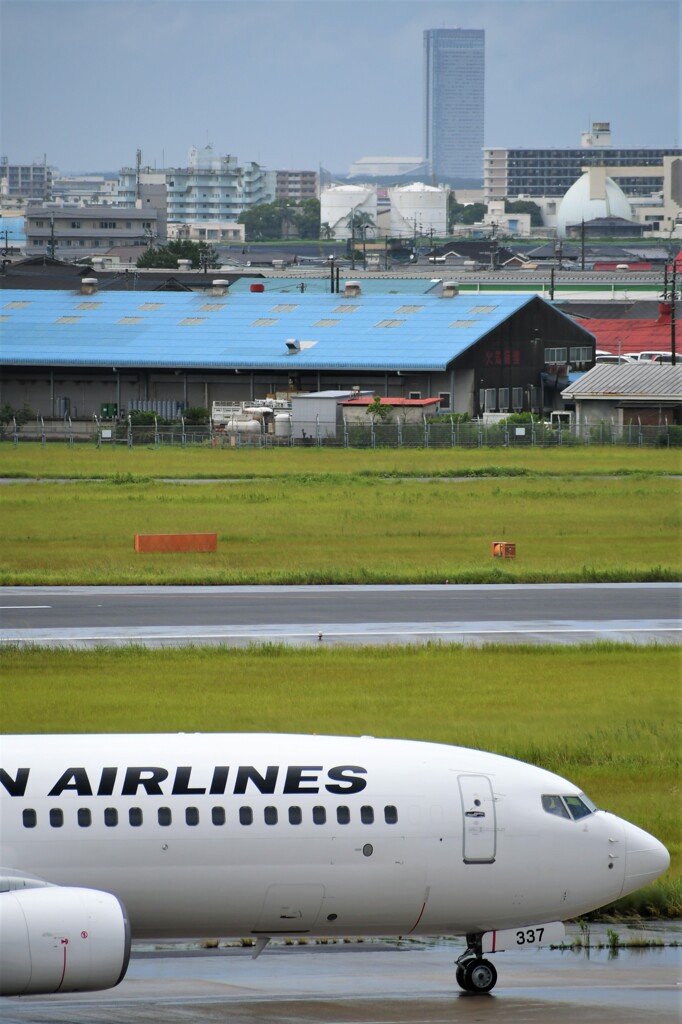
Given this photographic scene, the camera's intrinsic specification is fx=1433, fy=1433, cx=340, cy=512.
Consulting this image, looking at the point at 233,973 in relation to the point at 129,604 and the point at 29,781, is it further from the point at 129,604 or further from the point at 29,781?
Result: the point at 129,604

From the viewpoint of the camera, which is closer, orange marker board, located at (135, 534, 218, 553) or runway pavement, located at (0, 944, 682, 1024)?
runway pavement, located at (0, 944, 682, 1024)

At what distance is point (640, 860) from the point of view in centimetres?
2288

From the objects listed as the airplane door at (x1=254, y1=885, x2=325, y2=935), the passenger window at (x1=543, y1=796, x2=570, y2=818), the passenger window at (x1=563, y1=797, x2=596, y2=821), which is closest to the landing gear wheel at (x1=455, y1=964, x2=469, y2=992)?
the airplane door at (x1=254, y1=885, x2=325, y2=935)

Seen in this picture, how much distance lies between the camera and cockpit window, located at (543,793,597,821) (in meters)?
22.6

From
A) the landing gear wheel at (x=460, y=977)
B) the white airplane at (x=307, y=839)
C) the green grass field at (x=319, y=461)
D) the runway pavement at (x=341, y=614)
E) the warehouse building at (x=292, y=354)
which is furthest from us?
the warehouse building at (x=292, y=354)

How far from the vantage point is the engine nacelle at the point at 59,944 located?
1952cm

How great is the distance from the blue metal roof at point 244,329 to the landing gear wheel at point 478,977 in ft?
349

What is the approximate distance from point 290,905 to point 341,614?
31614 millimetres

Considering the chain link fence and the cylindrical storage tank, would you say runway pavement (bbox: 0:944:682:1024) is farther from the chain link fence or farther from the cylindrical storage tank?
the cylindrical storage tank

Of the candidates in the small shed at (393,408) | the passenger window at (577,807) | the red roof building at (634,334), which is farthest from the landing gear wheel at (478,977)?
the red roof building at (634,334)

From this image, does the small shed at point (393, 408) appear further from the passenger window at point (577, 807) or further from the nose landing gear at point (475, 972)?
the nose landing gear at point (475, 972)

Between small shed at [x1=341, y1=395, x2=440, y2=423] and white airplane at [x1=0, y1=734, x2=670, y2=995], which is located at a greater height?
white airplane at [x1=0, y1=734, x2=670, y2=995]

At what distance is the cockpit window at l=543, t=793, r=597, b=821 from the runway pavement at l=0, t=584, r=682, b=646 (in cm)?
2498

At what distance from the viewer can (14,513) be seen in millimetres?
78875
